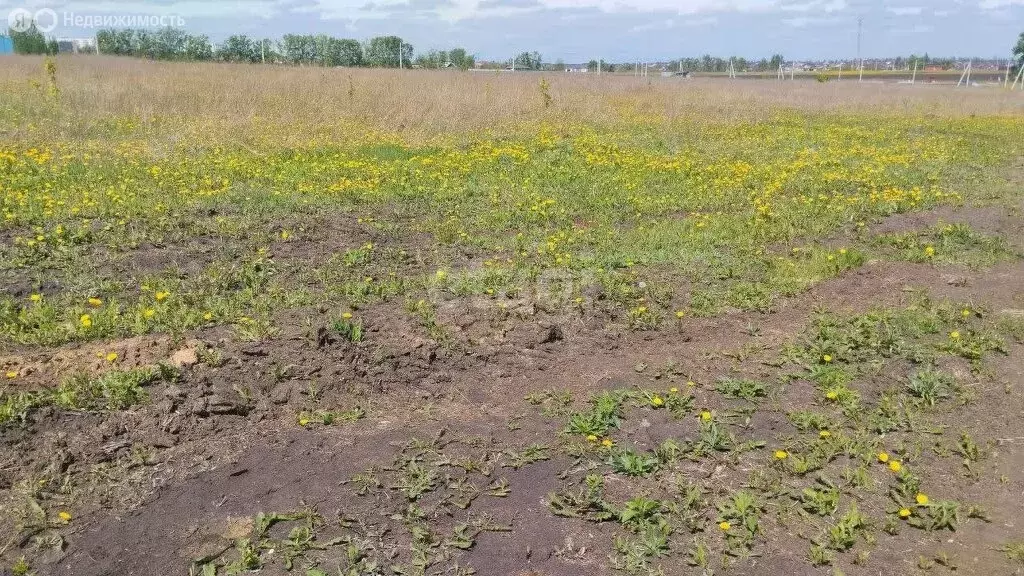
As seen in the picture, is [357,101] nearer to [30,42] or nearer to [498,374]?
[498,374]

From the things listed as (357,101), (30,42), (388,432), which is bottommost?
(388,432)

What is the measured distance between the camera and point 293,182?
8.92 m

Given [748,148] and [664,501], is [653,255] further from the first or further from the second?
[748,148]

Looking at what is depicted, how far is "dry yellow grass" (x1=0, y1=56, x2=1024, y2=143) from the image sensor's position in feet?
45.4

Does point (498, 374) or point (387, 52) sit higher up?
point (387, 52)

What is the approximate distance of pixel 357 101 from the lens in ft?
53.7

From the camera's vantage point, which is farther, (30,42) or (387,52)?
(387,52)

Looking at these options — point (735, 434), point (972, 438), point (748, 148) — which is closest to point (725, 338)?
point (735, 434)

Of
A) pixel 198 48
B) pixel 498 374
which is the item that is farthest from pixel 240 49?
pixel 498 374

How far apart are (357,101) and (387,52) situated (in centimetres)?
2641

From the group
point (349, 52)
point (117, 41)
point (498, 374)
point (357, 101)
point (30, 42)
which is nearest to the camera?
point (498, 374)

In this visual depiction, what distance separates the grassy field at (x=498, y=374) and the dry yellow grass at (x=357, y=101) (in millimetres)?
4532

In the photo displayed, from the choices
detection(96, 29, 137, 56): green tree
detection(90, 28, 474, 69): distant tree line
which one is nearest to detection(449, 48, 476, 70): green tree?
detection(90, 28, 474, 69): distant tree line

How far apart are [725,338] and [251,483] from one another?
319cm
